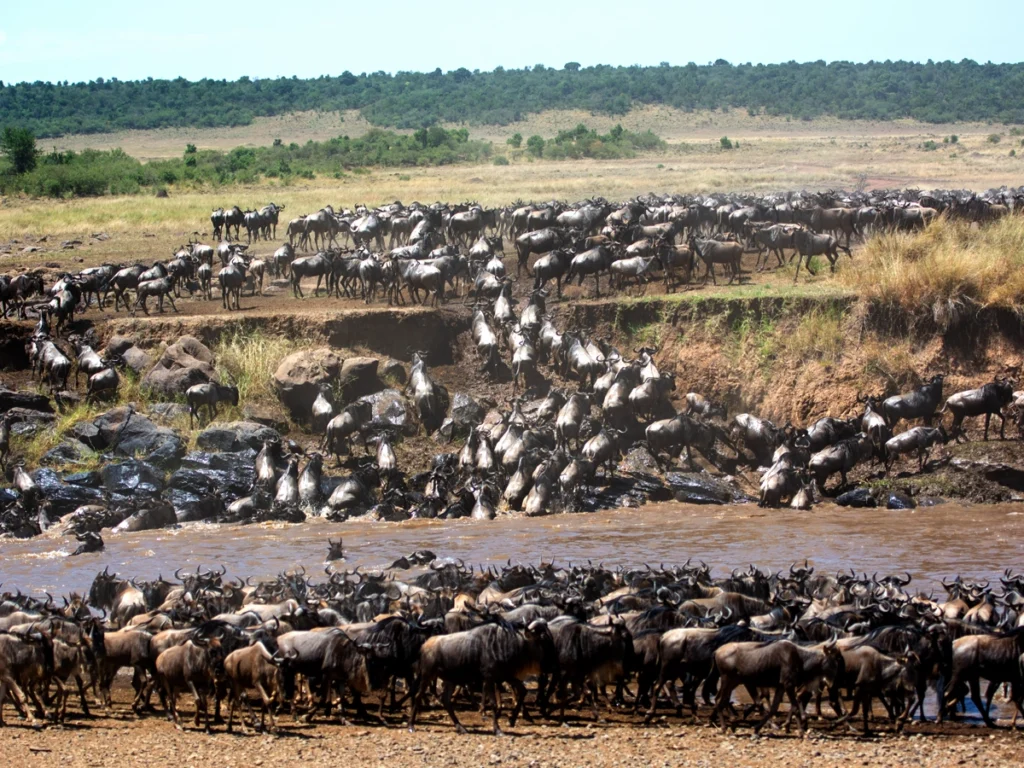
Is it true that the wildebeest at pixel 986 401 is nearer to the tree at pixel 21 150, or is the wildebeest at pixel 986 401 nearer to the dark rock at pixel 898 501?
the dark rock at pixel 898 501

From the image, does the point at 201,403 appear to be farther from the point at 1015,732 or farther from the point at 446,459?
the point at 1015,732

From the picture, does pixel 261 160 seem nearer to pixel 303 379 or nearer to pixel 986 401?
pixel 303 379

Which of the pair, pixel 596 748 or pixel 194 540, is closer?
pixel 596 748

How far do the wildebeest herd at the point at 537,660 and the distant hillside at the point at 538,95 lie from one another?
83.5 m

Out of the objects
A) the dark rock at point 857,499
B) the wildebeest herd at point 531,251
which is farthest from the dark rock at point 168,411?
the dark rock at point 857,499

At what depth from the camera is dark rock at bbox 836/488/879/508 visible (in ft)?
54.8

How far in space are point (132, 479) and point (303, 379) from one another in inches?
128

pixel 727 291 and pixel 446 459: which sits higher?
pixel 727 291

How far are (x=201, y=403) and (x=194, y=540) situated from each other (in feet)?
12.9

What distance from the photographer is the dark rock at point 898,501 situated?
54.1 feet

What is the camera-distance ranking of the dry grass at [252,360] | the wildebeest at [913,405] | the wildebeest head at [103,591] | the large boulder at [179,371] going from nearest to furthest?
1. the wildebeest head at [103,591]
2. the wildebeest at [913,405]
3. the large boulder at [179,371]
4. the dry grass at [252,360]

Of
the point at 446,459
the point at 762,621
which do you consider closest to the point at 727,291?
the point at 446,459

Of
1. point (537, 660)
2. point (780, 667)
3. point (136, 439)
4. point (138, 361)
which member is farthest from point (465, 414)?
point (780, 667)

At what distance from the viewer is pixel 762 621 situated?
9930 mm
